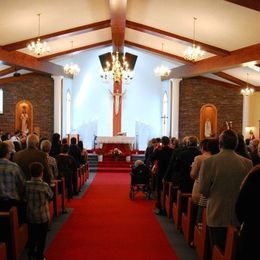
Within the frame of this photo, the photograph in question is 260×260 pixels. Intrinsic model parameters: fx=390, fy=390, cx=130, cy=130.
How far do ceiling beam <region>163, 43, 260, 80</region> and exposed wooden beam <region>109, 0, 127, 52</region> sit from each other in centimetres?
339

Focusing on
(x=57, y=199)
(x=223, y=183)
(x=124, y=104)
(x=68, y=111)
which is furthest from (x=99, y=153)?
(x=223, y=183)

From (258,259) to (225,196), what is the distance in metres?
1.08

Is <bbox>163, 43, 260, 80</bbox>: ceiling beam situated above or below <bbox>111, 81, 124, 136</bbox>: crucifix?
above

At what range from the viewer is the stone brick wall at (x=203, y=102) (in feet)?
63.6

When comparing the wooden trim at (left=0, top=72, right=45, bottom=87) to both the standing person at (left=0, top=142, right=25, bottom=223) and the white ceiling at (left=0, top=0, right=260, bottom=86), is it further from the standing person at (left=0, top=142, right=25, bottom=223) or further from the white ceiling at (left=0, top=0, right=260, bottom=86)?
the standing person at (left=0, top=142, right=25, bottom=223)

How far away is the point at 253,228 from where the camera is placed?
252cm

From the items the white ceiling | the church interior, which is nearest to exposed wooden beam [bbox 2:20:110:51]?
the church interior

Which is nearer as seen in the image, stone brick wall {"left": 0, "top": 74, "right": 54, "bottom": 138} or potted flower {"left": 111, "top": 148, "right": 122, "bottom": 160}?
potted flower {"left": 111, "top": 148, "right": 122, "bottom": 160}

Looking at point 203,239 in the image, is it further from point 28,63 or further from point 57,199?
point 28,63

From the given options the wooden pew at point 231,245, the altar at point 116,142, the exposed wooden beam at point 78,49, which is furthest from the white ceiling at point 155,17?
the wooden pew at point 231,245

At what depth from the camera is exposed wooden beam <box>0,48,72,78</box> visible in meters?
13.5

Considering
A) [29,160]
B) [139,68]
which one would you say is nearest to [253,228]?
[29,160]

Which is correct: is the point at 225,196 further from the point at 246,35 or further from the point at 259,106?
the point at 259,106

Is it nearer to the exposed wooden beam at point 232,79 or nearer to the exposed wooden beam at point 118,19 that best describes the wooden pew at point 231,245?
the exposed wooden beam at point 118,19
